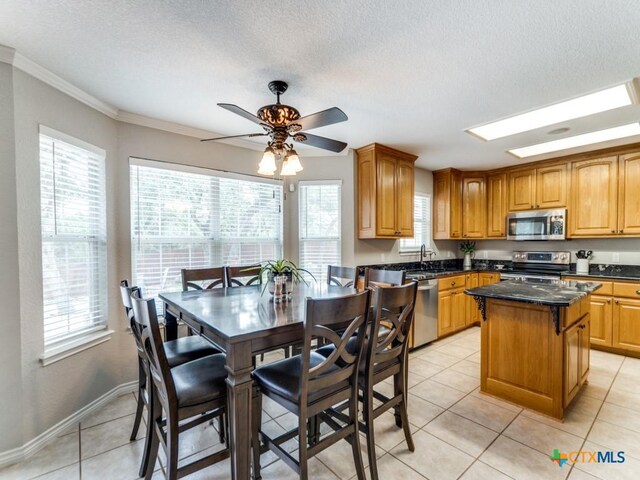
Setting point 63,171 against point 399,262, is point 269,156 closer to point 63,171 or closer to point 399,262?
point 63,171

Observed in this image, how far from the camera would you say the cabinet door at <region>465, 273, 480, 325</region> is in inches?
181

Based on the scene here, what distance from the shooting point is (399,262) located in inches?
180

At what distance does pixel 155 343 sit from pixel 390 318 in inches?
49.6

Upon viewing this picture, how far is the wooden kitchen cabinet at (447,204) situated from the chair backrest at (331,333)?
387 cm

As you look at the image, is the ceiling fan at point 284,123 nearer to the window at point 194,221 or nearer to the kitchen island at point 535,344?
the window at point 194,221

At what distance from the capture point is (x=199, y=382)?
1626 millimetres

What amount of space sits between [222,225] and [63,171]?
146cm

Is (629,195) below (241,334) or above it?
above

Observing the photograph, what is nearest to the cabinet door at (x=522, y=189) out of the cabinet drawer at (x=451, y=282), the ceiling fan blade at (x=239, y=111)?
the cabinet drawer at (x=451, y=282)

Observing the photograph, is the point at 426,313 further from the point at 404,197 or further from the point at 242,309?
the point at 242,309

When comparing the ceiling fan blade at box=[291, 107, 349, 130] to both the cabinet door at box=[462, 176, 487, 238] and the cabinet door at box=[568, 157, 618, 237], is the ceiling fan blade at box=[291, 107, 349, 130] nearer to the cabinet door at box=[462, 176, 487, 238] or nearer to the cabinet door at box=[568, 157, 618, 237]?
the cabinet door at box=[462, 176, 487, 238]

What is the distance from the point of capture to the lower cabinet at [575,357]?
2289mm

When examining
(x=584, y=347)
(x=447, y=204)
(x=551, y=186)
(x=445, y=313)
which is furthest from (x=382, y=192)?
(x=551, y=186)

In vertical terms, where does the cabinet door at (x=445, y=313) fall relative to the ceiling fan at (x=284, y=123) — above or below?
below
